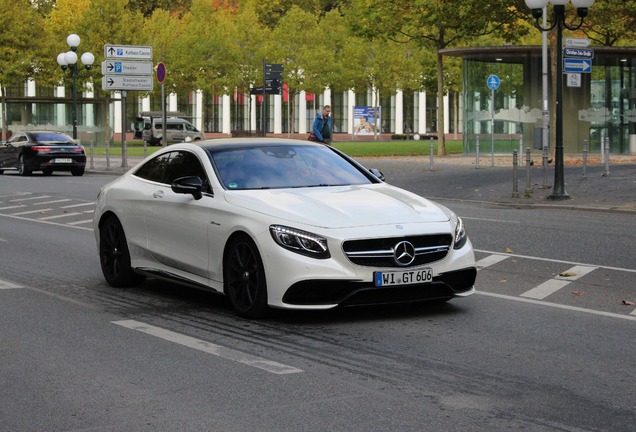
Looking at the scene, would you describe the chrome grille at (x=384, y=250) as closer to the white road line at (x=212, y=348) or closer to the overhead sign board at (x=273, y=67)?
the white road line at (x=212, y=348)

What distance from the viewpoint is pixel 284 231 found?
9.05 m

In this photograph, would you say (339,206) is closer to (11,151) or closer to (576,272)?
(576,272)

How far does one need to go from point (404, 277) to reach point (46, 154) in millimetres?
29138

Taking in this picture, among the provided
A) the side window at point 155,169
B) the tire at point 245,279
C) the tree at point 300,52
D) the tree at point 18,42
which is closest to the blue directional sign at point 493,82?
the side window at point 155,169

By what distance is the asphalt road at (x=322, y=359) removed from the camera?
6215mm

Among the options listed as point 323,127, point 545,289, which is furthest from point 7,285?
point 323,127

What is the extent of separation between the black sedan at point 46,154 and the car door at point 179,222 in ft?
86.3

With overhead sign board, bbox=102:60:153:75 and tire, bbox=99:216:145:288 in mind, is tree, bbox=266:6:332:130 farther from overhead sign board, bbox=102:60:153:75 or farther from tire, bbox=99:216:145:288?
tire, bbox=99:216:145:288

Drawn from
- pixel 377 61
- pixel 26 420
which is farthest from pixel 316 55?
pixel 26 420

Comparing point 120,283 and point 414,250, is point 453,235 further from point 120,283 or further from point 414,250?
point 120,283

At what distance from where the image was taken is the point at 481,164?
128 ft

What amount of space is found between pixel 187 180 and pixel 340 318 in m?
1.82

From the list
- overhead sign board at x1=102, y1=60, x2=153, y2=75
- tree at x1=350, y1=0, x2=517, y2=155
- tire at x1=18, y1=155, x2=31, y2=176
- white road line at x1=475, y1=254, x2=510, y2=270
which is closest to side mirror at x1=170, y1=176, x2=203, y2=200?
white road line at x1=475, y1=254, x2=510, y2=270

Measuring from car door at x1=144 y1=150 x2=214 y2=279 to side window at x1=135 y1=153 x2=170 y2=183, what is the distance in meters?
0.08
